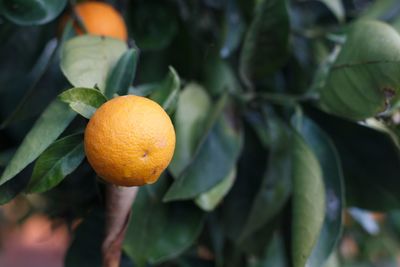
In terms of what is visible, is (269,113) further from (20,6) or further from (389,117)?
(20,6)

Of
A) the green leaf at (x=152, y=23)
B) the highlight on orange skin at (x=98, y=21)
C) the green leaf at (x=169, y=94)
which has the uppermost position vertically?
the green leaf at (x=169, y=94)

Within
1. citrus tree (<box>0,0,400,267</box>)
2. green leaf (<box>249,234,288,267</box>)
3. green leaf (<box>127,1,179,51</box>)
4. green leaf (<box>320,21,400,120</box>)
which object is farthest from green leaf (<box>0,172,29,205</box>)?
green leaf (<box>249,234,288,267</box>)

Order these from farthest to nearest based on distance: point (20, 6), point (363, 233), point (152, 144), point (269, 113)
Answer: point (363, 233) < point (269, 113) < point (20, 6) < point (152, 144)

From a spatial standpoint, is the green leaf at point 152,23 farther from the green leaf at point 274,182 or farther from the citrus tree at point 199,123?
the green leaf at point 274,182


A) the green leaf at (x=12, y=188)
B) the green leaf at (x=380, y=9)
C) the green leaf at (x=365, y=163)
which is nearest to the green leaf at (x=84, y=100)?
the green leaf at (x=12, y=188)

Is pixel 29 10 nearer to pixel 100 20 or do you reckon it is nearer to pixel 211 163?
pixel 100 20

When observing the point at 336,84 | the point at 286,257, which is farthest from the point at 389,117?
the point at 286,257

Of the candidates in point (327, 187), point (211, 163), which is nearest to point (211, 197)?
point (211, 163)
